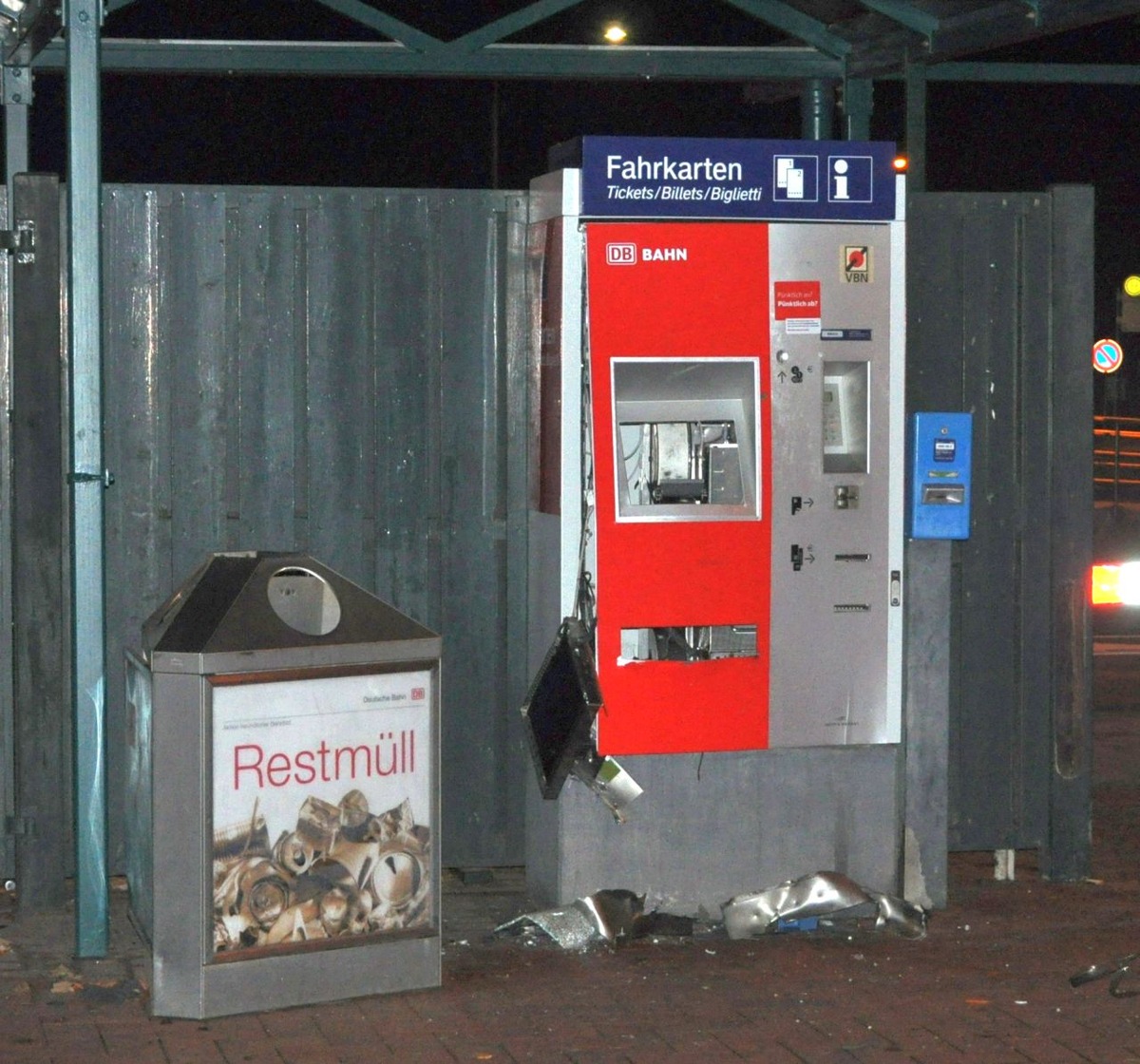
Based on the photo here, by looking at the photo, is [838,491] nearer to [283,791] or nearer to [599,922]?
[599,922]

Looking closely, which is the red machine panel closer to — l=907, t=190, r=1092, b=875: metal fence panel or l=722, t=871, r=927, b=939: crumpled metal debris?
l=722, t=871, r=927, b=939: crumpled metal debris

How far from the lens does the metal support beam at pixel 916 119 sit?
30.5ft

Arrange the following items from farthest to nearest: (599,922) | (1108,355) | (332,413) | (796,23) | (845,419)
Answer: (1108,355) → (796,23) → (332,413) → (845,419) → (599,922)

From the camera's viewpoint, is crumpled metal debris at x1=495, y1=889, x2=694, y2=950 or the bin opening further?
crumpled metal debris at x1=495, y1=889, x2=694, y2=950

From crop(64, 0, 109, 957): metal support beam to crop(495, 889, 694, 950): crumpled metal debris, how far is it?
1374 mm

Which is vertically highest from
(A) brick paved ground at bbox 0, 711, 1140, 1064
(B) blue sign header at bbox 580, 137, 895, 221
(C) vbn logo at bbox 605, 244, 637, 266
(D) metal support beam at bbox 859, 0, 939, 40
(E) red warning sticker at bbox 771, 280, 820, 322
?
(D) metal support beam at bbox 859, 0, 939, 40

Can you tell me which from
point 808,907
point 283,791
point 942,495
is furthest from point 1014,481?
point 283,791

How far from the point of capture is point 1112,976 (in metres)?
5.93

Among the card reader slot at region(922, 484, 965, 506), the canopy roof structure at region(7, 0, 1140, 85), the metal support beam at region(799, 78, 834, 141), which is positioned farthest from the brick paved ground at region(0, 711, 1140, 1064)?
the metal support beam at region(799, 78, 834, 141)

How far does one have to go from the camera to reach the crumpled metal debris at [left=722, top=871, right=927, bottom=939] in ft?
20.8

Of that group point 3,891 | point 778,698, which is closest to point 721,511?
point 778,698

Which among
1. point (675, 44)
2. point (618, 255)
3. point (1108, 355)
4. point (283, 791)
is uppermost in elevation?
point (675, 44)

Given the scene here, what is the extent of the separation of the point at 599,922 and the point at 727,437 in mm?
1696

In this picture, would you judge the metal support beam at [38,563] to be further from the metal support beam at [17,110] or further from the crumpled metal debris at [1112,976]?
the crumpled metal debris at [1112,976]
